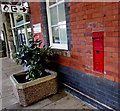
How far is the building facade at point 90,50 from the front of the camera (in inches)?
69.3

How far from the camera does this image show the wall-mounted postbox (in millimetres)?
1920

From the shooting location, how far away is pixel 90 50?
83.3 inches

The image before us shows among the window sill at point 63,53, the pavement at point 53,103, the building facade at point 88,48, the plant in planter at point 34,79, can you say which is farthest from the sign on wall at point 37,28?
the pavement at point 53,103

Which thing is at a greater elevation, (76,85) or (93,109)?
(76,85)

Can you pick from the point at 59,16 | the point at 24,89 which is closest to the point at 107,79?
the point at 24,89

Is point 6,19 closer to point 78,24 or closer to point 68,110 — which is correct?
point 78,24

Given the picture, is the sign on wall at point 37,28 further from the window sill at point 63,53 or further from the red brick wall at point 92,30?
the red brick wall at point 92,30

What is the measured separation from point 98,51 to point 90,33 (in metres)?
0.35

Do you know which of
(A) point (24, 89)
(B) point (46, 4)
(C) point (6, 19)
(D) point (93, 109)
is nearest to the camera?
(D) point (93, 109)

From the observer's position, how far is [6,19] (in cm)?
713

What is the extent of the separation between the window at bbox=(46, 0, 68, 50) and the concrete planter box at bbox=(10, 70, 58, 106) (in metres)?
0.90

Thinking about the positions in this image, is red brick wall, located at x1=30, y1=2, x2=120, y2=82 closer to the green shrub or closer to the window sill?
the window sill

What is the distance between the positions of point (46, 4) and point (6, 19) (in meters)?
5.04

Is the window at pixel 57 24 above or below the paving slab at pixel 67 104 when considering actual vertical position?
above
